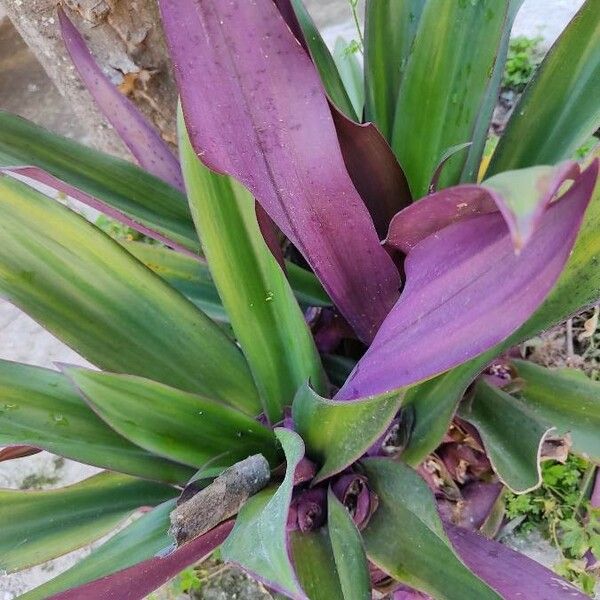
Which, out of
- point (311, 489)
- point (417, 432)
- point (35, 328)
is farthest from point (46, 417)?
point (35, 328)

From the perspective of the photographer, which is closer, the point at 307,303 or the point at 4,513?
the point at 4,513

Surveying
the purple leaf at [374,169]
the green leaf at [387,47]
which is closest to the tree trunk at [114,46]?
the green leaf at [387,47]

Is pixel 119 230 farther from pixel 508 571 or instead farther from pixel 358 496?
pixel 508 571

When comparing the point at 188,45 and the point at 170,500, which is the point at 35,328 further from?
the point at 188,45

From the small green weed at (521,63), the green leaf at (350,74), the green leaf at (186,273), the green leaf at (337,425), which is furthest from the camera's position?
the small green weed at (521,63)

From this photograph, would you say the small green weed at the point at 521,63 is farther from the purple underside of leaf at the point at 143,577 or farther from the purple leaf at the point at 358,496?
the purple underside of leaf at the point at 143,577

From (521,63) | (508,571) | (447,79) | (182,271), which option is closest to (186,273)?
(182,271)
